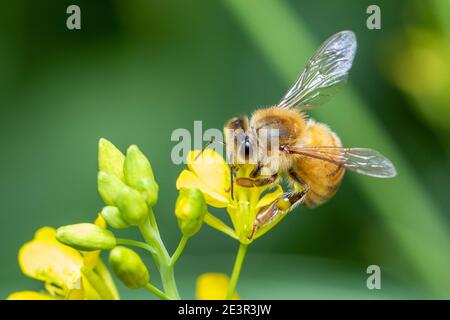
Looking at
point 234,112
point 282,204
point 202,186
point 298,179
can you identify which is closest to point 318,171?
point 298,179

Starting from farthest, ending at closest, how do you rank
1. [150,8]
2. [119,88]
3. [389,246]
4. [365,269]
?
[150,8]
[119,88]
[389,246]
[365,269]

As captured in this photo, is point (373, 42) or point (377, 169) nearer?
point (377, 169)

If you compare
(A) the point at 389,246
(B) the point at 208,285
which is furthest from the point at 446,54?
(B) the point at 208,285

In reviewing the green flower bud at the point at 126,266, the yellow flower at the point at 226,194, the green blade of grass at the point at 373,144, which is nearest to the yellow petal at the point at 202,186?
the yellow flower at the point at 226,194

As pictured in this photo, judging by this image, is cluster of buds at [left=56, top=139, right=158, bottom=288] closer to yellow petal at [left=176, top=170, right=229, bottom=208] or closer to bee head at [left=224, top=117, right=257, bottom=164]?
yellow petal at [left=176, top=170, right=229, bottom=208]

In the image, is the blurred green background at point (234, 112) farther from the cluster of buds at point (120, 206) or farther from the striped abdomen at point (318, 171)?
the cluster of buds at point (120, 206)

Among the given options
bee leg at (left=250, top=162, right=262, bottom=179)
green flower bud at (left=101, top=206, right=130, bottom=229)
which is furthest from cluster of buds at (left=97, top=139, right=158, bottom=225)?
bee leg at (left=250, top=162, right=262, bottom=179)

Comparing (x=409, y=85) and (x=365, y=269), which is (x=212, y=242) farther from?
(x=409, y=85)
